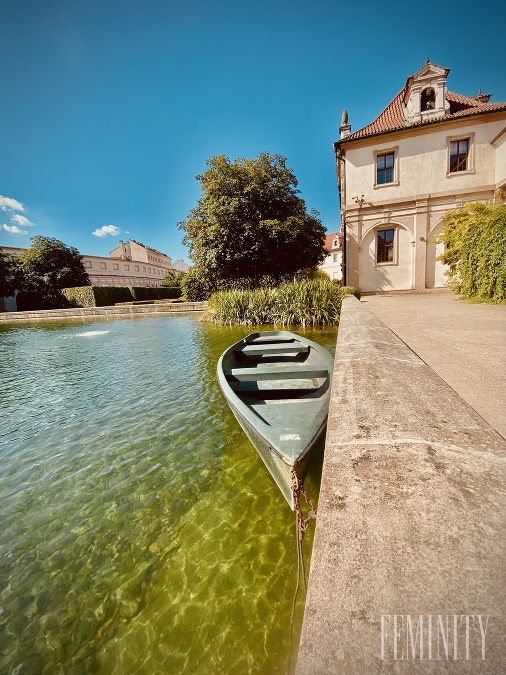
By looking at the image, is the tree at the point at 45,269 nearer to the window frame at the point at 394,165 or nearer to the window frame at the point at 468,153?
the window frame at the point at 394,165

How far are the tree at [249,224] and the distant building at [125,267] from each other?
1091 inches

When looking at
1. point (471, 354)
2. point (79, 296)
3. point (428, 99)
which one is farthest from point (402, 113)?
point (79, 296)

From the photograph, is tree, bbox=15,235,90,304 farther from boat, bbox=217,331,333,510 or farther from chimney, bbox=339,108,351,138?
boat, bbox=217,331,333,510

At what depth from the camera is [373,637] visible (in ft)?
1.77

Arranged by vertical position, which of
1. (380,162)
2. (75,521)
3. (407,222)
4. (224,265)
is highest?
(380,162)

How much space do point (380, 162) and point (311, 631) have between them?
19671mm

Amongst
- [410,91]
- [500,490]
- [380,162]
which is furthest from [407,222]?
[500,490]

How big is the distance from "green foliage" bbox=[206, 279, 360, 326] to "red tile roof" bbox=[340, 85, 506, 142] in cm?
986

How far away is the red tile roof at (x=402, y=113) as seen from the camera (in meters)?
14.3

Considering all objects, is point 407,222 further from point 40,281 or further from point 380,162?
point 40,281

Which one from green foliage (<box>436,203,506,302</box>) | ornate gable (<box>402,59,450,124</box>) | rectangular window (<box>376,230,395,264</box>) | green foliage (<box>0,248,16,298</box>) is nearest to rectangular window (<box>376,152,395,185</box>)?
ornate gable (<box>402,59,450,124</box>)

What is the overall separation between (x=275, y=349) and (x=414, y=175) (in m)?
15.5

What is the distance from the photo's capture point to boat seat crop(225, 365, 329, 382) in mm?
3781

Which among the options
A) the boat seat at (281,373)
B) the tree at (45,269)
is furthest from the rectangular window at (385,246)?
Result: the tree at (45,269)
